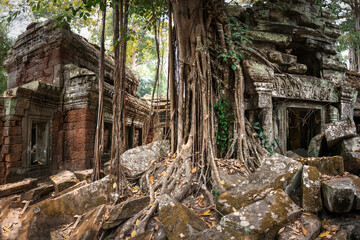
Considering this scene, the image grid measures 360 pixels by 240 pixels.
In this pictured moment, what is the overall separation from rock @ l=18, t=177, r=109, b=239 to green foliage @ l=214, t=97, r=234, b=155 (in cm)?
200

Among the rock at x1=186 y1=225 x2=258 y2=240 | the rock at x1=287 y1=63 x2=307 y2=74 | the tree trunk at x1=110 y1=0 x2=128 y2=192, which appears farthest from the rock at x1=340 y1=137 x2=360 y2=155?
the tree trunk at x1=110 y1=0 x2=128 y2=192

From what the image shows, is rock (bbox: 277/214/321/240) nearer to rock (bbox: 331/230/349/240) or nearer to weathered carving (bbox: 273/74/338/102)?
rock (bbox: 331/230/349/240)

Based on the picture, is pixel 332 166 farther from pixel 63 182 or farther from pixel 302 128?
pixel 63 182

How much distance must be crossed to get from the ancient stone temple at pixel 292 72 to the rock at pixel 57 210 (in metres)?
3.12

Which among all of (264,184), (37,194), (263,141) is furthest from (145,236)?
(37,194)

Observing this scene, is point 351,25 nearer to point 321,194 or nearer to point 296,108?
point 296,108

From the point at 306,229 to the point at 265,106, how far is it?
2501mm

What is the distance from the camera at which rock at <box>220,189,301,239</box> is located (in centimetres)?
175

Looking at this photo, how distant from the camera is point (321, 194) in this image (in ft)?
7.61

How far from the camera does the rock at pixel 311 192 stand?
224 cm

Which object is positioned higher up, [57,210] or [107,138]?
[107,138]

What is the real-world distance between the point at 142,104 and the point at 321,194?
22.8ft

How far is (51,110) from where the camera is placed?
596cm

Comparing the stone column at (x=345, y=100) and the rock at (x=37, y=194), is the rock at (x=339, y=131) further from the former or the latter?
the rock at (x=37, y=194)
